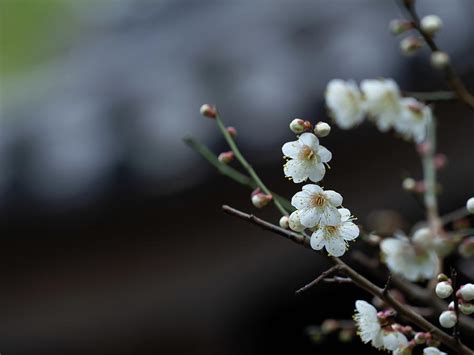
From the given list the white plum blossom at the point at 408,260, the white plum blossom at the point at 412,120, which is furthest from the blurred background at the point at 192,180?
the white plum blossom at the point at 408,260

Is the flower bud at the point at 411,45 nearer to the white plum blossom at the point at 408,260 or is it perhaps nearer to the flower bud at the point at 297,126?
the flower bud at the point at 297,126

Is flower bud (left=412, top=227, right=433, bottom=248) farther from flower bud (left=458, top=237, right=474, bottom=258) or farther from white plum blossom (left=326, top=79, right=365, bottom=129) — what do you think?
white plum blossom (left=326, top=79, right=365, bottom=129)

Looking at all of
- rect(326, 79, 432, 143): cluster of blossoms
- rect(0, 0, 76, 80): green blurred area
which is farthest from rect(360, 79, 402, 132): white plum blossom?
rect(0, 0, 76, 80): green blurred area

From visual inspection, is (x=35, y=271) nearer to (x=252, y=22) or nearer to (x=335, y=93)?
(x=252, y=22)

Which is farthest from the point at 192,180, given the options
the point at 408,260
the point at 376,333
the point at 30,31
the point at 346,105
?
the point at 30,31

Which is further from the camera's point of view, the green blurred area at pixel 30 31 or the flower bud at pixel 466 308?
the green blurred area at pixel 30 31

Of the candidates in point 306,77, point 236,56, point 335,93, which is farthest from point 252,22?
point 335,93
